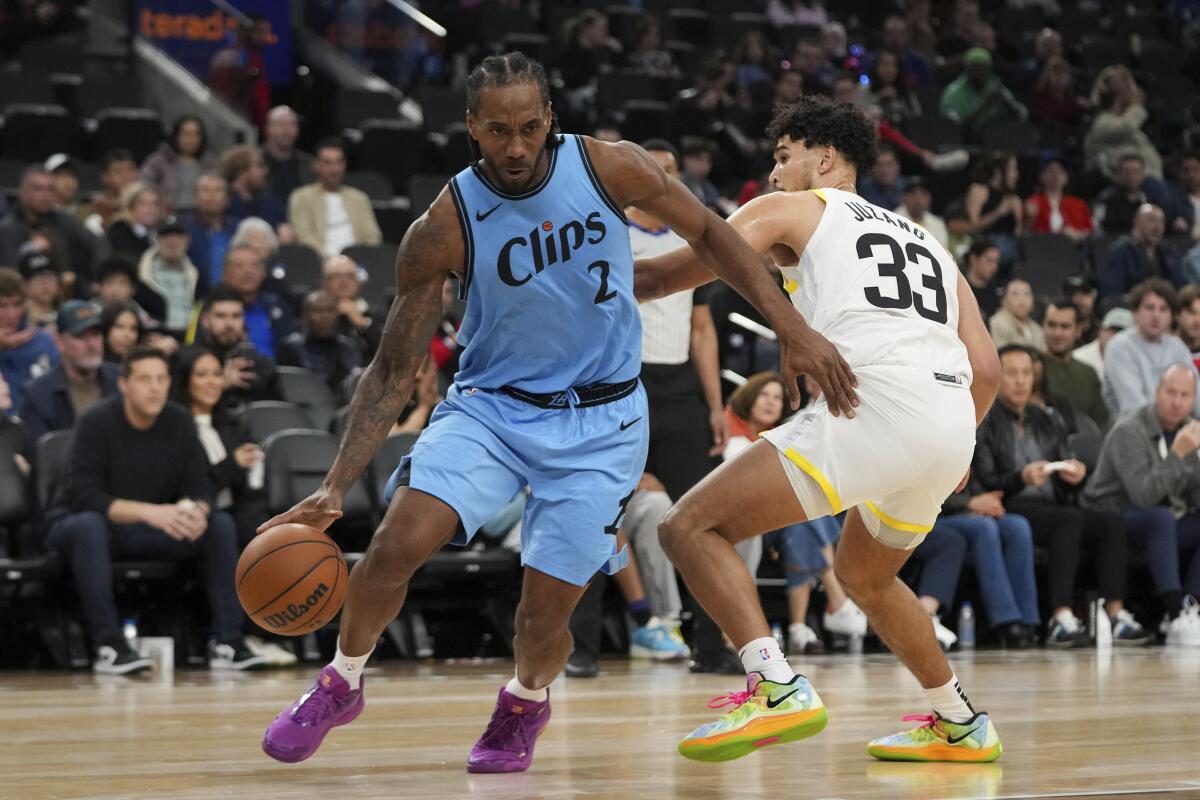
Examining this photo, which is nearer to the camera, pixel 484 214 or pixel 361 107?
pixel 484 214

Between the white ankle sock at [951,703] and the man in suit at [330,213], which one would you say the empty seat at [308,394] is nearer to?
the man in suit at [330,213]

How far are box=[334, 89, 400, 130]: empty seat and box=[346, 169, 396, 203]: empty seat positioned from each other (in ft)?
5.12

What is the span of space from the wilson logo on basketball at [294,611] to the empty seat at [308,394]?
5065mm

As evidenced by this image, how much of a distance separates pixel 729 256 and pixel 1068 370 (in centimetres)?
702

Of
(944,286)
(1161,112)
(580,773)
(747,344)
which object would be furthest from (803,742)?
(1161,112)

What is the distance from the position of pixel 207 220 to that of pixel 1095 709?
675 centimetres

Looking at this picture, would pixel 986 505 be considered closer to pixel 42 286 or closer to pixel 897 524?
Result: pixel 897 524

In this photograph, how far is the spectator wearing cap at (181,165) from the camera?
11852mm

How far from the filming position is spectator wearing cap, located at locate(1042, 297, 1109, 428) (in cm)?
1064

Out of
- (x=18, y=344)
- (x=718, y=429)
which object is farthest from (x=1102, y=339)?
(x=18, y=344)

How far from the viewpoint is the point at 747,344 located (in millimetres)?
10992

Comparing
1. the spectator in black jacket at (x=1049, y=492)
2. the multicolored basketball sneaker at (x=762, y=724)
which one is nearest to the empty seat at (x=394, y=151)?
the spectator in black jacket at (x=1049, y=492)

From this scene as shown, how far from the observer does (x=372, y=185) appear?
1265cm

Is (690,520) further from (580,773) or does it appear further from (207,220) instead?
(207,220)
